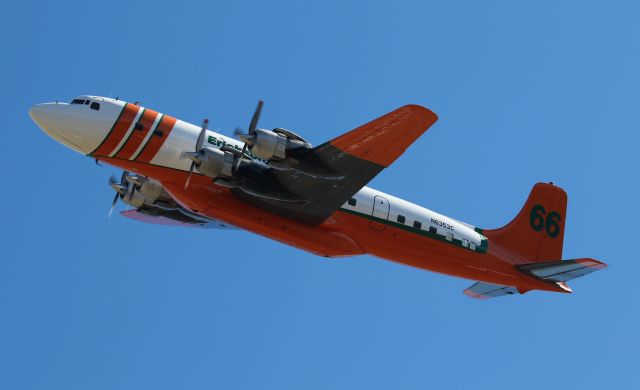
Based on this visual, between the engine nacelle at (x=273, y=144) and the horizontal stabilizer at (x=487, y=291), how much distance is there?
9.36 meters

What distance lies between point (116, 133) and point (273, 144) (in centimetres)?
450

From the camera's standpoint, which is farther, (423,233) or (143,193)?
(143,193)

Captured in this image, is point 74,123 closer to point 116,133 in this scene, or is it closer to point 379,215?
point 116,133

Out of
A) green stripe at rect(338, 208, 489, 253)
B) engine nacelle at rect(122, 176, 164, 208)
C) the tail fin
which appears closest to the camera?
green stripe at rect(338, 208, 489, 253)

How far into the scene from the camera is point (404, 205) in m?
26.0

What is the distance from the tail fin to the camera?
28297 millimetres

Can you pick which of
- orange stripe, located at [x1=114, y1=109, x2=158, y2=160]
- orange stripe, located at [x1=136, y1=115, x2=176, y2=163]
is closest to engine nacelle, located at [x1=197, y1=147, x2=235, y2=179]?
orange stripe, located at [x1=136, y1=115, x2=176, y2=163]

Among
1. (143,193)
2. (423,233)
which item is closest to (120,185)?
(143,193)

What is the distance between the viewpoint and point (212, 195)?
2350cm

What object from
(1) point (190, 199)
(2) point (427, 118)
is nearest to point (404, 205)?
(2) point (427, 118)

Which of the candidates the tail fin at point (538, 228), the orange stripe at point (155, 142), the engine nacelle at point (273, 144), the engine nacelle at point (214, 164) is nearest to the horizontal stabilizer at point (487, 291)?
the tail fin at point (538, 228)

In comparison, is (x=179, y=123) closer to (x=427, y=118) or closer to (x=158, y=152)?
(x=158, y=152)

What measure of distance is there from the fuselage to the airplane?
3cm

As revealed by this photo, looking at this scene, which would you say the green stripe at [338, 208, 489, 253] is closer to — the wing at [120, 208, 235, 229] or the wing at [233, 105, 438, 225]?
the wing at [233, 105, 438, 225]
